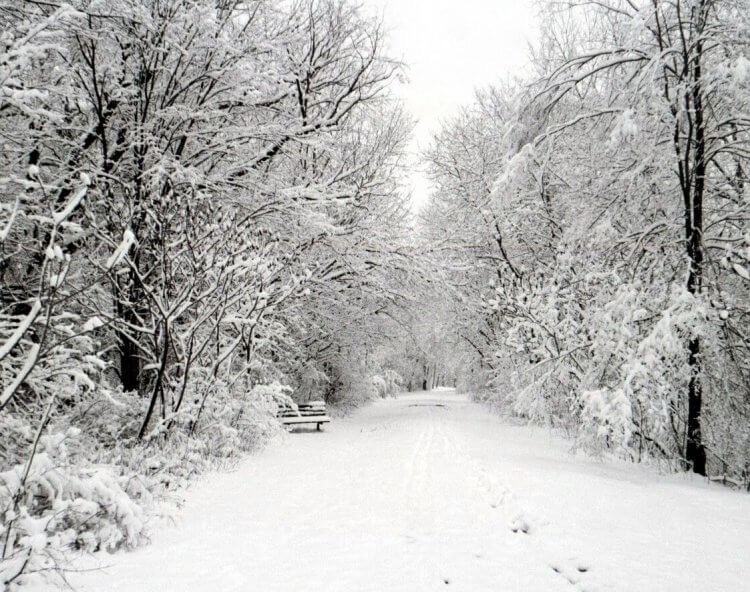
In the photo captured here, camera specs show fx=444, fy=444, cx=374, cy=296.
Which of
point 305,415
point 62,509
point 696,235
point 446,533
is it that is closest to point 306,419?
point 305,415

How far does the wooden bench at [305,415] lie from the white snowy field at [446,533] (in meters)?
5.03

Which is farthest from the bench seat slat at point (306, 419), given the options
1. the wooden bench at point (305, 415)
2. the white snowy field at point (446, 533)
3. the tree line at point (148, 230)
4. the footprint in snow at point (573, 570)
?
the footprint in snow at point (573, 570)

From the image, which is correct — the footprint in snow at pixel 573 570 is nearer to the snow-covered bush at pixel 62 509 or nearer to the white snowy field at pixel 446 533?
the white snowy field at pixel 446 533

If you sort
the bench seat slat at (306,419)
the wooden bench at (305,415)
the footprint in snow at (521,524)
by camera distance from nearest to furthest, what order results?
the footprint in snow at (521,524) < the bench seat slat at (306,419) < the wooden bench at (305,415)

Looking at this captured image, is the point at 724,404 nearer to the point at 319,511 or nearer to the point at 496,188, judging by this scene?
the point at 496,188

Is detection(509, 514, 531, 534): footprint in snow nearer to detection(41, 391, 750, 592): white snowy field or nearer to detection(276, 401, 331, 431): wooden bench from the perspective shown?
detection(41, 391, 750, 592): white snowy field

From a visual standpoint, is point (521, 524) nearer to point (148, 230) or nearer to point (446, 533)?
point (446, 533)

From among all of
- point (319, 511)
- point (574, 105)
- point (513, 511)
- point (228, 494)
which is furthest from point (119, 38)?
point (574, 105)

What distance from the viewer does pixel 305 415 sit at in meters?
12.3

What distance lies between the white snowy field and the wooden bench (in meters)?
5.03

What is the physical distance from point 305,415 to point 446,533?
9065 millimetres

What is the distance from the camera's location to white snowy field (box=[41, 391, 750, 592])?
2857 millimetres

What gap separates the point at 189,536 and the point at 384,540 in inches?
64.1

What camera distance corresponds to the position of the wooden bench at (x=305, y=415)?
11.8 m
